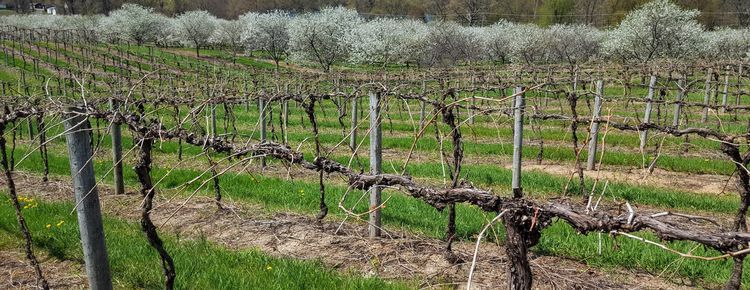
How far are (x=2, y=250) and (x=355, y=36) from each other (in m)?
41.9

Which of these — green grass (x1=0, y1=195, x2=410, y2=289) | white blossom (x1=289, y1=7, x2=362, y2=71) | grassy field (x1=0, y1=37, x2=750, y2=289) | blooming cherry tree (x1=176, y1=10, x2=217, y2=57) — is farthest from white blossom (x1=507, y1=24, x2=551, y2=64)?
green grass (x1=0, y1=195, x2=410, y2=289)

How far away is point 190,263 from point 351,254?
1701mm

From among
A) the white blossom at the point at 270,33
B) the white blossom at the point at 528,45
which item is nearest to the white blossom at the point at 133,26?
the white blossom at the point at 270,33

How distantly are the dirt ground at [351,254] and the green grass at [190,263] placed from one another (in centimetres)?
31

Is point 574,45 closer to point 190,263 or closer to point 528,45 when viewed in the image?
point 528,45

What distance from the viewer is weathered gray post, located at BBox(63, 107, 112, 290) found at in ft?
11.8

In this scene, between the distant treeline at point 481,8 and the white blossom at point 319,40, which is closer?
the white blossom at point 319,40

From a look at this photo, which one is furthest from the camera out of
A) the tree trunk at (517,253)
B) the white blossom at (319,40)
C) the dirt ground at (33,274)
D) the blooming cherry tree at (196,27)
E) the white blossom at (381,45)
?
the blooming cherry tree at (196,27)

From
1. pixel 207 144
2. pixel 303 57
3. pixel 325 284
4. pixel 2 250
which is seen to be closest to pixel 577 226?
pixel 207 144

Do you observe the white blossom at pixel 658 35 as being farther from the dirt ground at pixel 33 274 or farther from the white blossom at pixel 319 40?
the dirt ground at pixel 33 274

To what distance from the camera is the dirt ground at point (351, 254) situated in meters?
4.99

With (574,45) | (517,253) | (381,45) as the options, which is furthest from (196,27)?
(517,253)

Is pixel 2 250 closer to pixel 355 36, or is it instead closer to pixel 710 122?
pixel 710 122

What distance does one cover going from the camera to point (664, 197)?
7941mm
